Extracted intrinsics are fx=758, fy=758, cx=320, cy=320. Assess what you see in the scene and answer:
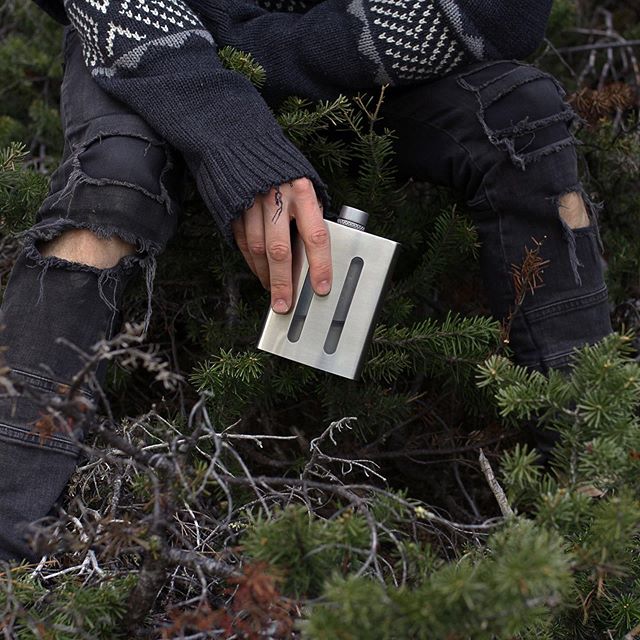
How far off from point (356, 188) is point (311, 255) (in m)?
0.39

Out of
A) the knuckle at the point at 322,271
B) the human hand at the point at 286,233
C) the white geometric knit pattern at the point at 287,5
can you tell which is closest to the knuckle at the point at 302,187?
the human hand at the point at 286,233

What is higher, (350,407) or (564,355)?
(564,355)

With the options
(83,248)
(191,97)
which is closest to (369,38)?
(191,97)

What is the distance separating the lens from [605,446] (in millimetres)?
729

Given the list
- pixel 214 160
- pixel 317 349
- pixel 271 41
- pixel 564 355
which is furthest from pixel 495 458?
pixel 271 41

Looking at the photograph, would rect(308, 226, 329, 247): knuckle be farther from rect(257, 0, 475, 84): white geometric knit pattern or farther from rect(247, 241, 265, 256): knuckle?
rect(257, 0, 475, 84): white geometric knit pattern

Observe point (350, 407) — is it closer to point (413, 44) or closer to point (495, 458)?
point (495, 458)

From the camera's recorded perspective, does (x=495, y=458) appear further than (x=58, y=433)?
Yes

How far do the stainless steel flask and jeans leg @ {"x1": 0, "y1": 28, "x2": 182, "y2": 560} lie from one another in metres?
0.24

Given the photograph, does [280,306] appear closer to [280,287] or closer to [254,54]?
[280,287]

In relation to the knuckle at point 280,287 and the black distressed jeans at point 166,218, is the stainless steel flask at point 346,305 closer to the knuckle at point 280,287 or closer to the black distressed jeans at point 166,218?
the knuckle at point 280,287

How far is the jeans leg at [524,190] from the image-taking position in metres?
1.15

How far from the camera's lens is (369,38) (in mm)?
1169

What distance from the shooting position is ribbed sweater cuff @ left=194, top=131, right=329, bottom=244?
3.34 ft
